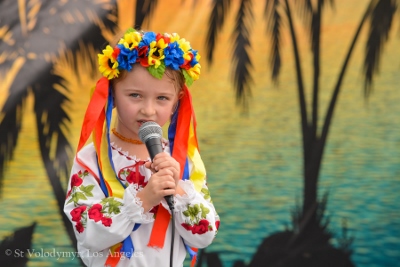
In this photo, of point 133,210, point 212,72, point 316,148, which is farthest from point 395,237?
point 133,210

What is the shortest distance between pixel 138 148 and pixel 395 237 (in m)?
1.92

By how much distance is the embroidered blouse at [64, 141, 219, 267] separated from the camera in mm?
1495

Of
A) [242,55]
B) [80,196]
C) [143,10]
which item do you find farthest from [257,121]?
[80,196]

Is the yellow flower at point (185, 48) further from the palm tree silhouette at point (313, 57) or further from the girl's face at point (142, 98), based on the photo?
the palm tree silhouette at point (313, 57)

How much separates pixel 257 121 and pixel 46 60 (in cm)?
99

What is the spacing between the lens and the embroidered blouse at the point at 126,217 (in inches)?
58.9

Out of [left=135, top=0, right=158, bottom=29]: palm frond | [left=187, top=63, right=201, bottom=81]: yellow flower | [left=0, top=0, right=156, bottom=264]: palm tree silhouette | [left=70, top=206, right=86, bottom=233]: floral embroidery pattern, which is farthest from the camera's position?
[left=135, top=0, right=158, bottom=29]: palm frond

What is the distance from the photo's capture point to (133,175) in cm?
159

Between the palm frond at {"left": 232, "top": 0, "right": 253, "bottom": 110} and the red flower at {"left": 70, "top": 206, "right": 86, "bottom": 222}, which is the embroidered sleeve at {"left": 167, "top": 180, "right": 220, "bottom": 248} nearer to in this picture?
the red flower at {"left": 70, "top": 206, "right": 86, "bottom": 222}

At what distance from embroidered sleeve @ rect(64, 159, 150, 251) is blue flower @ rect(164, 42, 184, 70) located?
0.31 m

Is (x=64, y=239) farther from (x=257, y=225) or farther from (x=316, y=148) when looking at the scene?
(x=316, y=148)

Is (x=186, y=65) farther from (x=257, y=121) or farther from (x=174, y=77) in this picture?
(x=257, y=121)

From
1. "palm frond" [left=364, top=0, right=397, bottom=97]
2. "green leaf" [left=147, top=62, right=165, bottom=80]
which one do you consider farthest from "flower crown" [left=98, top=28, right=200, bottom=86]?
"palm frond" [left=364, top=0, right=397, bottom=97]

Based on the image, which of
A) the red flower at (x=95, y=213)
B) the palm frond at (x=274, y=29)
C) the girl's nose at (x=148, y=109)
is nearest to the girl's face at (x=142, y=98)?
the girl's nose at (x=148, y=109)
